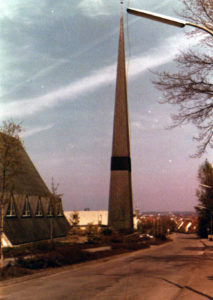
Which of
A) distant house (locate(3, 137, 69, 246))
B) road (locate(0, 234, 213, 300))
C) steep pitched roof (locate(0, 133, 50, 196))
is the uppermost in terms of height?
steep pitched roof (locate(0, 133, 50, 196))

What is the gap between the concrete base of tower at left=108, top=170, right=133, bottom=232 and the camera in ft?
178

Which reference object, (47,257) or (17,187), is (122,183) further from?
(47,257)

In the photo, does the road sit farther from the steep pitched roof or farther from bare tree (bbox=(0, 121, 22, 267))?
the steep pitched roof

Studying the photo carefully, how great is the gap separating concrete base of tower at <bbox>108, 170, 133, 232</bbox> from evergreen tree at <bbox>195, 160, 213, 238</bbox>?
80.6 ft

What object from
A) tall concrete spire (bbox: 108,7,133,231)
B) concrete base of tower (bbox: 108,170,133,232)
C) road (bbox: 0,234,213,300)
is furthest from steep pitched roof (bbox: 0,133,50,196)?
road (bbox: 0,234,213,300)

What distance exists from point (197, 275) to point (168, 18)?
1082 centimetres

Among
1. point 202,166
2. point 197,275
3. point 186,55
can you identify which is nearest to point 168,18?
point 186,55

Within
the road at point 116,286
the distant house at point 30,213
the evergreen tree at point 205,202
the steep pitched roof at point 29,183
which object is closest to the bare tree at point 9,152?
the road at point 116,286

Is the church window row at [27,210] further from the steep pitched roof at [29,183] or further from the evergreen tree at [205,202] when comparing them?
the evergreen tree at [205,202]

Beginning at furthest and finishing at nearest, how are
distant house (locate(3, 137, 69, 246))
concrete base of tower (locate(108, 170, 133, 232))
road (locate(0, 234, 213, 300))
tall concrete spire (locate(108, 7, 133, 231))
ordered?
tall concrete spire (locate(108, 7, 133, 231))
concrete base of tower (locate(108, 170, 133, 232))
distant house (locate(3, 137, 69, 246))
road (locate(0, 234, 213, 300))

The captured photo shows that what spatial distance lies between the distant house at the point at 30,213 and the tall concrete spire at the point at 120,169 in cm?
1077

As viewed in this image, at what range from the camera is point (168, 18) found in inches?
364

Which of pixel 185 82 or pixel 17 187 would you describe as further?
pixel 17 187

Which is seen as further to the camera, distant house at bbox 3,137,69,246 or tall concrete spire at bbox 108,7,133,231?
tall concrete spire at bbox 108,7,133,231
